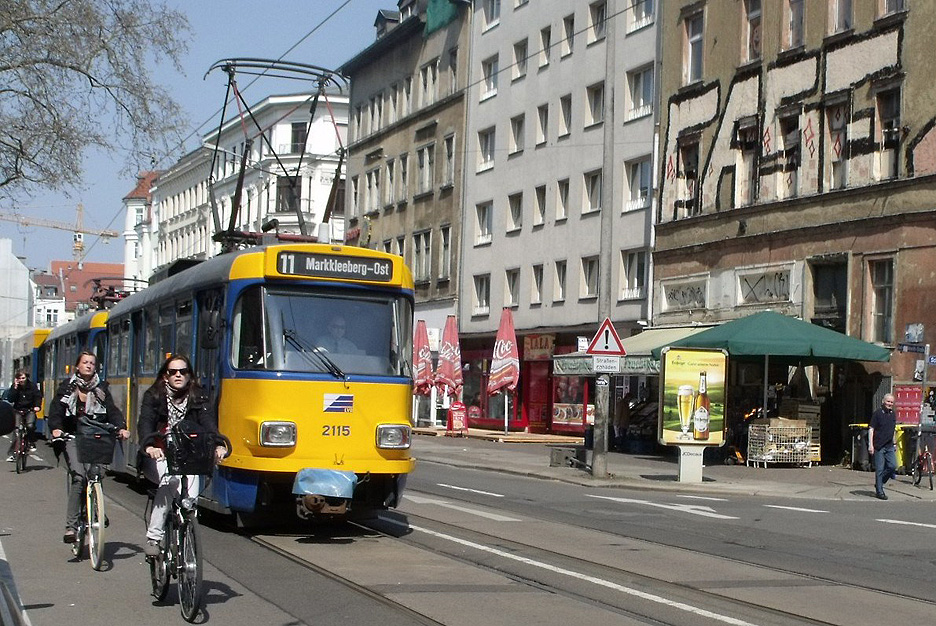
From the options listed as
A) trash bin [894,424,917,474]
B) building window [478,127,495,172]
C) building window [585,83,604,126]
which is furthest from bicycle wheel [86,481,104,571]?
building window [478,127,495,172]

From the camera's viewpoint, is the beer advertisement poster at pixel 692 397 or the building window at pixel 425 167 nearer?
the beer advertisement poster at pixel 692 397

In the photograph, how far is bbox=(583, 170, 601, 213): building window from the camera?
146 feet

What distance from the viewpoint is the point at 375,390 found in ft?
44.6

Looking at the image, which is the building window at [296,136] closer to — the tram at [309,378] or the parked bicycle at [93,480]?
the tram at [309,378]

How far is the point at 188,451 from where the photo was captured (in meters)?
9.34

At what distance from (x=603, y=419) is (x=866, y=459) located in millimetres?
6743

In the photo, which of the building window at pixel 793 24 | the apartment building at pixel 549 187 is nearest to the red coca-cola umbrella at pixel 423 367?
the apartment building at pixel 549 187

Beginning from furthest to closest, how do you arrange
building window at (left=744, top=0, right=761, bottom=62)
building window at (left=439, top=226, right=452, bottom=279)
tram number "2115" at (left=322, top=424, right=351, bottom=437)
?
building window at (left=439, top=226, right=452, bottom=279), building window at (left=744, top=0, right=761, bottom=62), tram number "2115" at (left=322, top=424, right=351, bottom=437)

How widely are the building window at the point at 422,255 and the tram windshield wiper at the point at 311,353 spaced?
142ft

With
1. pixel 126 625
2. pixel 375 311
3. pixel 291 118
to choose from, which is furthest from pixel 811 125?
pixel 291 118

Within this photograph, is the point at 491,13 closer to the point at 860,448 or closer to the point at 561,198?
the point at 561,198

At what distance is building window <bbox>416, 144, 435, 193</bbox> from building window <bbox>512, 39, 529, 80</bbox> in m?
7.66

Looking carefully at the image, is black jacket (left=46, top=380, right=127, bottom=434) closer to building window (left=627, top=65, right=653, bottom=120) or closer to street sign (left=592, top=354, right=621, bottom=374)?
street sign (left=592, top=354, right=621, bottom=374)

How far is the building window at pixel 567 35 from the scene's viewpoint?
46.6 m
